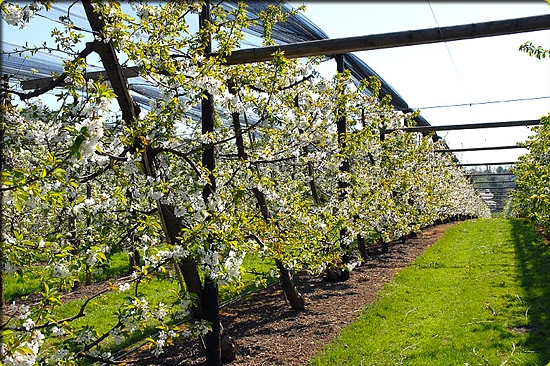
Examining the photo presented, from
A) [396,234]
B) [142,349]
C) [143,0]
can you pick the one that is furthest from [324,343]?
[396,234]

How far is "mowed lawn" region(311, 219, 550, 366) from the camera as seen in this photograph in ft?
16.5

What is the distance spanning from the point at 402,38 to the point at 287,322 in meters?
4.28

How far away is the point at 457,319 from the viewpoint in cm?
632

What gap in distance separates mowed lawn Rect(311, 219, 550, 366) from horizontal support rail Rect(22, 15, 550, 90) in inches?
128

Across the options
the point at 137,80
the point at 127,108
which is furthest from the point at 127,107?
the point at 137,80

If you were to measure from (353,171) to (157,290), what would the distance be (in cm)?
504

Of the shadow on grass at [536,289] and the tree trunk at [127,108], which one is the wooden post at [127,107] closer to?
the tree trunk at [127,108]

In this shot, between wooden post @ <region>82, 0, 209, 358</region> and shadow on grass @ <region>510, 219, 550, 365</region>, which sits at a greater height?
wooden post @ <region>82, 0, 209, 358</region>

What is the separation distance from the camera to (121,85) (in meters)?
3.39

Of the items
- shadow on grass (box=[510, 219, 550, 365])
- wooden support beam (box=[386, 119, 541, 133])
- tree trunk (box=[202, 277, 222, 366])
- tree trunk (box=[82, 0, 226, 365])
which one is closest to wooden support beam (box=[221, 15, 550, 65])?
tree trunk (box=[82, 0, 226, 365])

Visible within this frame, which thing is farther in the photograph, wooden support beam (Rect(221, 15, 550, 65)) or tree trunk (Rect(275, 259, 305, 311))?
tree trunk (Rect(275, 259, 305, 311))

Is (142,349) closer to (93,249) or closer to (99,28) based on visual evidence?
(93,249)

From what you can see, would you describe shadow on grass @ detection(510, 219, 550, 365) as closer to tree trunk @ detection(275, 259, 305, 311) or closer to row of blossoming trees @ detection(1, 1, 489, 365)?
row of blossoming trees @ detection(1, 1, 489, 365)

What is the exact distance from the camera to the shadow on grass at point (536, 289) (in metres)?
5.20
